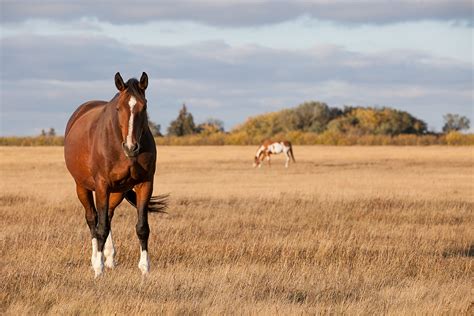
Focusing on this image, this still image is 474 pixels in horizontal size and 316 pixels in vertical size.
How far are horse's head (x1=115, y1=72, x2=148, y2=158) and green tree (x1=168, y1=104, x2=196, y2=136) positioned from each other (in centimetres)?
8855

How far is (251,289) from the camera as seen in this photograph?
855 centimetres

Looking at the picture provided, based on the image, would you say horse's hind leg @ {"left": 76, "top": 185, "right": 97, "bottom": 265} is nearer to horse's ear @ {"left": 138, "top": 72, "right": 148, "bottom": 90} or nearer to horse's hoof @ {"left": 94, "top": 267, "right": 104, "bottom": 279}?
horse's hoof @ {"left": 94, "top": 267, "right": 104, "bottom": 279}

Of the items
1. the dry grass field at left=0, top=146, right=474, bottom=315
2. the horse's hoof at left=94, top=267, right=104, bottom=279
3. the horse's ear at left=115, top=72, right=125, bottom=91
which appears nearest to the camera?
the dry grass field at left=0, top=146, right=474, bottom=315

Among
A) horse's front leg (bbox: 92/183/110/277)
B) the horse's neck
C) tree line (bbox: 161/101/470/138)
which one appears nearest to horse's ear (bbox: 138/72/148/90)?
the horse's neck

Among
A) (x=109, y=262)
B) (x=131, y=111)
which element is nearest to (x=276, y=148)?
(x=109, y=262)

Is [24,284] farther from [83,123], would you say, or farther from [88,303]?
Answer: [83,123]

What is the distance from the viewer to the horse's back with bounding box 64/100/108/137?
1238 centimetres

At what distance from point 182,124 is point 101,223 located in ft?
293

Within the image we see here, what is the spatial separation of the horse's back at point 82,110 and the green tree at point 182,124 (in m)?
85.3

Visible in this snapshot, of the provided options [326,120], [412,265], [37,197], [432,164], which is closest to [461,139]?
[326,120]

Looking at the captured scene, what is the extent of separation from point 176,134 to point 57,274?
89.4 meters

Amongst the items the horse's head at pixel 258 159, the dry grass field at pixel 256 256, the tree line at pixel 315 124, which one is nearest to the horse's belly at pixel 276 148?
the horse's head at pixel 258 159

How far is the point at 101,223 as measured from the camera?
10383 millimetres

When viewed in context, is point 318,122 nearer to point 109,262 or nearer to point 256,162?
point 256,162
